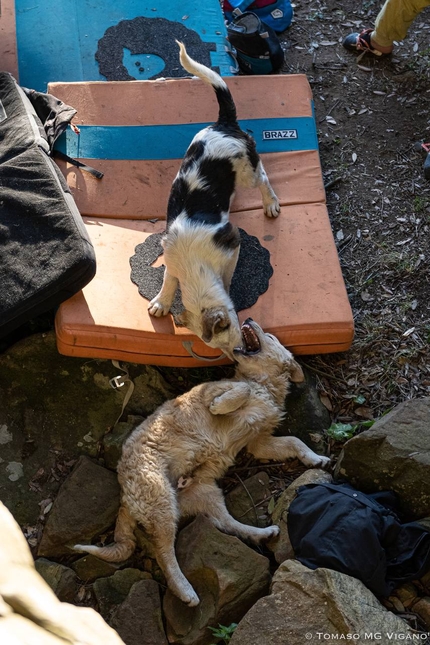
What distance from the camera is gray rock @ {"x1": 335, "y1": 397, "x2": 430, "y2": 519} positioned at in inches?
145

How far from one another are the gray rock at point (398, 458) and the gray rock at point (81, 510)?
1423mm

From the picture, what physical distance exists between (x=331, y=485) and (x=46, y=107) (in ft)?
11.8

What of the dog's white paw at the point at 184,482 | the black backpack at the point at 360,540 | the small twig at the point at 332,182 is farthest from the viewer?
the small twig at the point at 332,182

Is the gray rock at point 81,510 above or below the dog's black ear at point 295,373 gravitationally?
below

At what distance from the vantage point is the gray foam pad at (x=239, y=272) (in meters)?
4.64

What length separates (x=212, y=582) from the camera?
366cm

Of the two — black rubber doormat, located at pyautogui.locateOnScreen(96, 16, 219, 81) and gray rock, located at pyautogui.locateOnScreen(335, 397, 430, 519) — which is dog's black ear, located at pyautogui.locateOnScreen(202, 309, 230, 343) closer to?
gray rock, located at pyautogui.locateOnScreen(335, 397, 430, 519)

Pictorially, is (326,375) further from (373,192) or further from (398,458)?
(373,192)

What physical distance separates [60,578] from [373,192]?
3.97m

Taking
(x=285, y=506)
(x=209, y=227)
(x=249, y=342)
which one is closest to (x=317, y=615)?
(x=285, y=506)

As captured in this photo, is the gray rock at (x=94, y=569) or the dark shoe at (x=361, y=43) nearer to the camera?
the gray rock at (x=94, y=569)

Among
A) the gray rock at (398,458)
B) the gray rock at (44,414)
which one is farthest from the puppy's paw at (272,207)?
the gray rock at (398,458)

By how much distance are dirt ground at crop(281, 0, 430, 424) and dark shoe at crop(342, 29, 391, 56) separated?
2.8 inches

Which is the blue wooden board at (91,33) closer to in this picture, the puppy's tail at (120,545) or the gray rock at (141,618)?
the puppy's tail at (120,545)
